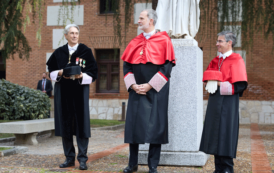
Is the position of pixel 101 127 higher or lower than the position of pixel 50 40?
lower

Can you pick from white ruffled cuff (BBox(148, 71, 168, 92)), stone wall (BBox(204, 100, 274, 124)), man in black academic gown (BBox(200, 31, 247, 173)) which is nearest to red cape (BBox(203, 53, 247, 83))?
man in black academic gown (BBox(200, 31, 247, 173))

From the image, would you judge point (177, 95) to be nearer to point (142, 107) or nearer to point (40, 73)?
point (142, 107)

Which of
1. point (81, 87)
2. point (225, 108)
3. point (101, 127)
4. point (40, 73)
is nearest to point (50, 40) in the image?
point (40, 73)

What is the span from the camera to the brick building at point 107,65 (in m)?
15.2

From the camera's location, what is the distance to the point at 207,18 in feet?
29.2

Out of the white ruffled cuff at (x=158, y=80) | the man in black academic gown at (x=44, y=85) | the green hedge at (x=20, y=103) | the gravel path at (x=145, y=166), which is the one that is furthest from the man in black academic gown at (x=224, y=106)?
the man in black academic gown at (x=44, y=85)

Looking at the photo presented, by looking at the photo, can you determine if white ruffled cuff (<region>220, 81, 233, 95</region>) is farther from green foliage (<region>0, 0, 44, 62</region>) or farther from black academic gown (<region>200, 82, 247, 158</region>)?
green foliage (<region>0, 0, 44, 62</region>)

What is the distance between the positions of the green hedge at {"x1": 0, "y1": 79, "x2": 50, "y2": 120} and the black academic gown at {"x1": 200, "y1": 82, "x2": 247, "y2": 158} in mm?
7536

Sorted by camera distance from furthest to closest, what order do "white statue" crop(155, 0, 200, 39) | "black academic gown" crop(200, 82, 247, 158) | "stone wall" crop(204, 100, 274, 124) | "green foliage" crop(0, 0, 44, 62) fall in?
1. "stone wall" crop(204, 100, 274, 124)
2. "green foliage" crop(0, 0, 44, 62)
3. "white statue" crop(155, 0, 200, 39)
4. "black academic gown" crop(200, 82, 247, 158)

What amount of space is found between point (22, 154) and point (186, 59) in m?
3.42

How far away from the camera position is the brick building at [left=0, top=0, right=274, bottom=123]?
49.8ft

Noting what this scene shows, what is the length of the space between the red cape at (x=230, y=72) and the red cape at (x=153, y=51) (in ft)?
1.78

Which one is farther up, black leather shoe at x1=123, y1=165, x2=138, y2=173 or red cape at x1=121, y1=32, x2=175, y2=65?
red cape at x1=121, y1=32, x2=175, y2=65

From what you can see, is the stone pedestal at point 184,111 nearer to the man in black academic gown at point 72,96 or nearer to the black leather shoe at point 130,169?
the black leather shoe at point 130,169
